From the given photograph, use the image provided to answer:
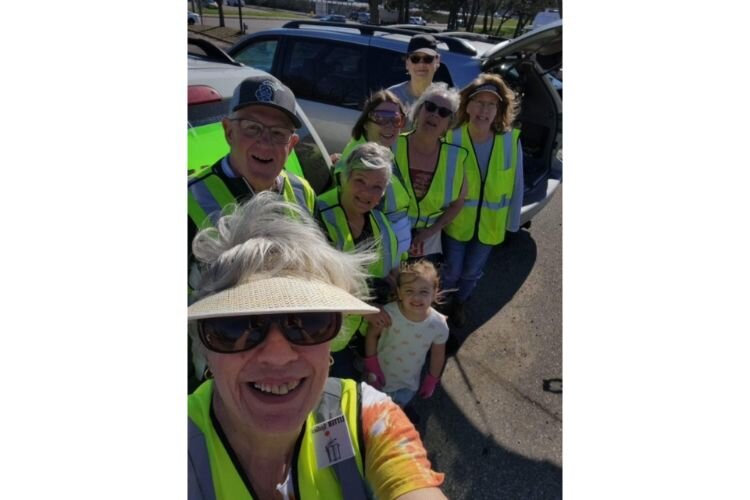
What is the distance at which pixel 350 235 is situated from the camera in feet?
6.22

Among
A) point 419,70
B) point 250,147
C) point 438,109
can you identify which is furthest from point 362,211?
point 419,70

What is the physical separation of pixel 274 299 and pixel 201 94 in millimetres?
1501

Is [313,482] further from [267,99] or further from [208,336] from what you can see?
[267,99]

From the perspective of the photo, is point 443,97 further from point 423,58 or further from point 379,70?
point 379,70

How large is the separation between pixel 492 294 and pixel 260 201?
2719 millimetres

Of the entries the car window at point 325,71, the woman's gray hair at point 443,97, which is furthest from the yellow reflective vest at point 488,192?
the car window at point 325,71

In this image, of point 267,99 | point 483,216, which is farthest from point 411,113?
point 267,99

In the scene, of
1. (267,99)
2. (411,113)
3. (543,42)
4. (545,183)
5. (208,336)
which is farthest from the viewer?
(545,183)

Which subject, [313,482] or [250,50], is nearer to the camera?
[313,482]

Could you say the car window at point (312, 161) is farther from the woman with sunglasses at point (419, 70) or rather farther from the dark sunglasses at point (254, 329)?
the dark sunglasses at point (254, 329)

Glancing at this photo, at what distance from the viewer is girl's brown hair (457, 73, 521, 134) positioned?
8.23 ft

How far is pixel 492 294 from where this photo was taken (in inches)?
141

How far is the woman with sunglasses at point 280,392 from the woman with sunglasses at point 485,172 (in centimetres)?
172

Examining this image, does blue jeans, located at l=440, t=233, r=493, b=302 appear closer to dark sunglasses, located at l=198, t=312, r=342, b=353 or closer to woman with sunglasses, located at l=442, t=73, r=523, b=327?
woman with sunglasses, located at l=442, t=73, r=523, b=327
